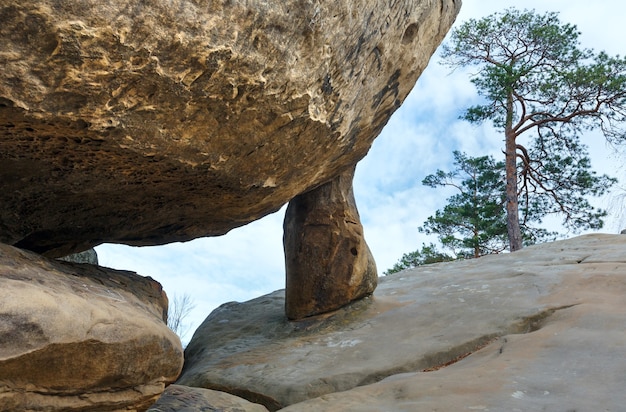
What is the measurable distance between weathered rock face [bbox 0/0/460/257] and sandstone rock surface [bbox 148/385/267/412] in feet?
4.64

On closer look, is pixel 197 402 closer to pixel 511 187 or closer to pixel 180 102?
pixel 180 102

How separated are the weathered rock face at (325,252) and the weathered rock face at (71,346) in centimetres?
313

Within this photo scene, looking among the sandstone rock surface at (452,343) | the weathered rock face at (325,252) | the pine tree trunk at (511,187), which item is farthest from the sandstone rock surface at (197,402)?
the pine tree trunk at (511,187)

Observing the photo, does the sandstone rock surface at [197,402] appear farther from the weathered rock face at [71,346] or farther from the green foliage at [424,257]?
the green foliage at [424,257]

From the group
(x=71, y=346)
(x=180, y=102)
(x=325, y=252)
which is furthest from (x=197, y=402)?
(x=325, y=252)

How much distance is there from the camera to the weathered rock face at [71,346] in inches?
96.4

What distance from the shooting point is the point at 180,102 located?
9.89 ft

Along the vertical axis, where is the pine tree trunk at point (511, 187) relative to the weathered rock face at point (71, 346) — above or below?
above

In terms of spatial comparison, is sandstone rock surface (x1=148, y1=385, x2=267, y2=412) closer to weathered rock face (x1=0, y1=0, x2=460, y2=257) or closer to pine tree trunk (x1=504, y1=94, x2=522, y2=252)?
weathered rock face (x1=0, y1=0, x2=460, y2=257)

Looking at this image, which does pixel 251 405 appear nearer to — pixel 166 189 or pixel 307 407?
pixel 307 407

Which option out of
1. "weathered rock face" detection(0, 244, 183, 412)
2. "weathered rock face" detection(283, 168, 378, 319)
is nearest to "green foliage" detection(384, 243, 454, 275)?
"weathered rock face" detection(283, 168, 378, 319)

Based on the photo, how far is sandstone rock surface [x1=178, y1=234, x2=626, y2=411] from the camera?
11.1 feet

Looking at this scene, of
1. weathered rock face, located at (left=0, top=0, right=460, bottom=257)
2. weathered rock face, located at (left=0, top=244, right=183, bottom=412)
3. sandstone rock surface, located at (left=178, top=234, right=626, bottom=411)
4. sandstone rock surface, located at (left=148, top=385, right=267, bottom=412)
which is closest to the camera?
weathered rock face, located at (left=0, top=244, right=183, bottom=412)

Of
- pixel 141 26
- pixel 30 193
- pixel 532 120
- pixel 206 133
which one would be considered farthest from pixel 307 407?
pixel 532 120
